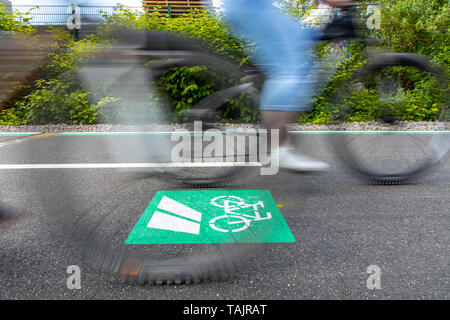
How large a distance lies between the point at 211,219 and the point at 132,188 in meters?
1.04

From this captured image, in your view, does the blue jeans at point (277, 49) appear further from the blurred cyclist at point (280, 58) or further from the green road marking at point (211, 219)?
the green road marking at point (211, 219)

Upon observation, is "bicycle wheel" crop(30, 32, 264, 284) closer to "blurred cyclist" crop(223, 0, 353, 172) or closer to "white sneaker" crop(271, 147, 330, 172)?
"blurred cyclist" crop(223, 0, 353, 172)

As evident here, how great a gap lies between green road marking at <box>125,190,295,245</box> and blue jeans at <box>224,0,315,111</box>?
0.85m

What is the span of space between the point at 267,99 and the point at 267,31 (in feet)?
1.76

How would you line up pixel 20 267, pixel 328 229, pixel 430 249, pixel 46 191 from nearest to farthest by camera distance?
pixel 20 267, pixel 430 249, pixel 328 229, pixel 46 191

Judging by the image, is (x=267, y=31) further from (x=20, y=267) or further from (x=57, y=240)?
(x=20, y=267)

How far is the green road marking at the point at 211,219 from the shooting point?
2055 mm

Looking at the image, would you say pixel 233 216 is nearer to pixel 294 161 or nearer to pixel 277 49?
pixel 294 161

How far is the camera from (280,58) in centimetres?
248

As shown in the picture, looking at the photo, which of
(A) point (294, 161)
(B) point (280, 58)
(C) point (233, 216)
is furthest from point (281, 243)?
(B) point (280, 58)

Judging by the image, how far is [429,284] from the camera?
5.26ft

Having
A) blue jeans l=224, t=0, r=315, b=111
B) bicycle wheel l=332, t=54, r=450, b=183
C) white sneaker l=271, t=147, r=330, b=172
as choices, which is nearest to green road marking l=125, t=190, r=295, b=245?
white sneaker l=271, t=147, r=330, b=172
